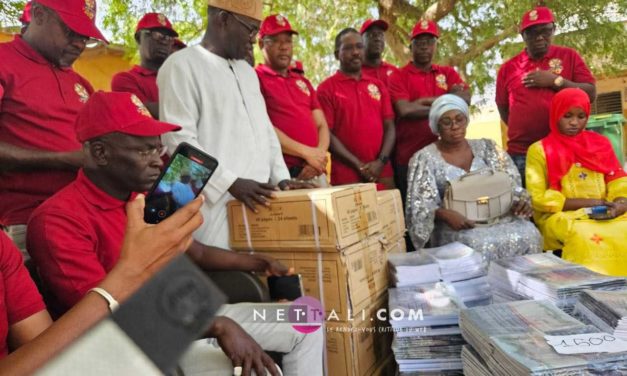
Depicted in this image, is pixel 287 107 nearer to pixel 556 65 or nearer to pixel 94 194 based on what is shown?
pixel 94 194

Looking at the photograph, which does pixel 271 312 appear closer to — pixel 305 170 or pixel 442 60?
pixel 305 170

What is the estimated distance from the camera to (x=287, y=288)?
2289 millimetres

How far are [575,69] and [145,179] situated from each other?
384 centimetres

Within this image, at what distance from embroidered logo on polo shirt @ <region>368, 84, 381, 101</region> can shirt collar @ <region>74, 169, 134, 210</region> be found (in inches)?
106

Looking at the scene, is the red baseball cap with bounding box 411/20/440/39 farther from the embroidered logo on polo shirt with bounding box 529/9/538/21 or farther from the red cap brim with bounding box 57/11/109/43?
the red cap brim with bounding box 57/11/109/43

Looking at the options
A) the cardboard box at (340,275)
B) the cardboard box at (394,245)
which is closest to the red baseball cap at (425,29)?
the cardboard box at (394,245)

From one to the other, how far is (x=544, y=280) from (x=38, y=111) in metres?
2.41

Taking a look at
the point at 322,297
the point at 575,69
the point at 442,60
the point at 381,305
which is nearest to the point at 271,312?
the point at 322,297

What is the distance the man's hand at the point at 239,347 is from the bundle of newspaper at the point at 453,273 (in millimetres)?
1148

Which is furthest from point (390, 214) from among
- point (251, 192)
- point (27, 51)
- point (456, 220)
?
point (27, 51)

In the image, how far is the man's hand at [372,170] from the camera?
3.79 m

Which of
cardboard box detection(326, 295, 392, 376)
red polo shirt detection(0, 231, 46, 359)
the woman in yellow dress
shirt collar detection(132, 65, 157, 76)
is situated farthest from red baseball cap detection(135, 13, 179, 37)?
the woman in yellow dress

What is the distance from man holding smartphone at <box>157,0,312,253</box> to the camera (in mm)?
2475

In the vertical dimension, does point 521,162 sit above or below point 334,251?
above
